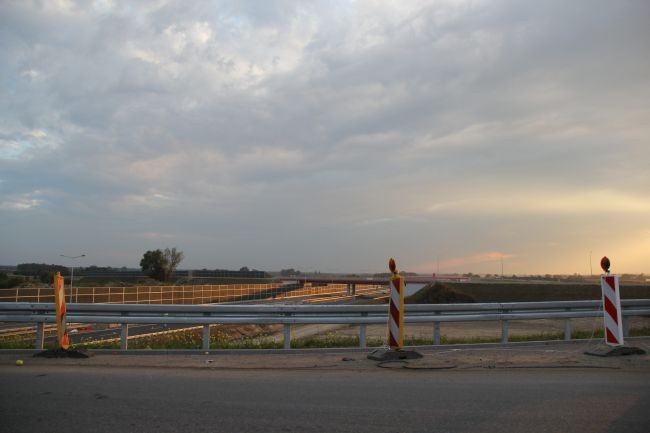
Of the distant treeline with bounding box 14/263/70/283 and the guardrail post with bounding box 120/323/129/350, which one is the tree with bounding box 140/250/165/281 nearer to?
the distant treeline with bounding box 14/263/70/283

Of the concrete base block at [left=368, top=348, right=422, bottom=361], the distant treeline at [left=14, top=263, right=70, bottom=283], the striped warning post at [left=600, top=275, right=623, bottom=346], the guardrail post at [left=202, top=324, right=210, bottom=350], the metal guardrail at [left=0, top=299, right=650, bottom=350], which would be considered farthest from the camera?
the distant treeline at [left=14, top=263, right=70, bottom=283]

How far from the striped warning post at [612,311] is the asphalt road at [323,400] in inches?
62.8

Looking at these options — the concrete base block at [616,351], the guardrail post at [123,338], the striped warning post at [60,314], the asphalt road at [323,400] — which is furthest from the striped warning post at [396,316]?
the striped warning post at [60,314]

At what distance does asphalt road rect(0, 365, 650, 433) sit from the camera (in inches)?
208

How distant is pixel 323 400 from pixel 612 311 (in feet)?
20.9

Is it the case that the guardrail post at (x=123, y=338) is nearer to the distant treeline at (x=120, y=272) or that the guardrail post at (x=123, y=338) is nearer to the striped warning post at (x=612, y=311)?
the striped warning post at (x=612, y=311)

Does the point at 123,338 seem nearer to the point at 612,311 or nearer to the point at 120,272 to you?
the point at 612,311

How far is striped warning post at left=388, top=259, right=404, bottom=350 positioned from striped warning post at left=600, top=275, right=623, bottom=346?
3781 millimetres

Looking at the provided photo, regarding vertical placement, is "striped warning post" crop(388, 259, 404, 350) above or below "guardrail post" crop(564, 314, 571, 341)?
above

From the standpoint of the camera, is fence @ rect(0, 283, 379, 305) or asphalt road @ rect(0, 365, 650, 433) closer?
asphalt road @ rect(0, 365, 650, 433)

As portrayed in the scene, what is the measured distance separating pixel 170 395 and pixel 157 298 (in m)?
43.7

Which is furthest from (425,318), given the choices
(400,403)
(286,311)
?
(400,403)

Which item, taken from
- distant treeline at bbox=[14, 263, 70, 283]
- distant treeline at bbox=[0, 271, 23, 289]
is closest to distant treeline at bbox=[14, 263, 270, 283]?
distant treeline at bbox=[14, 263, 70, 283]


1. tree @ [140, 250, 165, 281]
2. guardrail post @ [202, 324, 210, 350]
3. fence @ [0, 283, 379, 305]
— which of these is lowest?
fence @ [0, 283, 379, 305]
